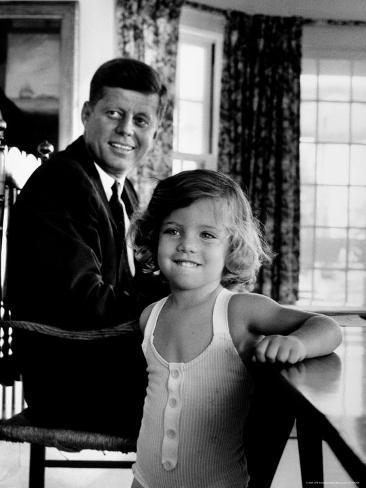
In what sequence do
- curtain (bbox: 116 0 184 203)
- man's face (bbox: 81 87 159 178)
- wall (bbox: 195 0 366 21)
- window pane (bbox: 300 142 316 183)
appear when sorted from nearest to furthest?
man's face (bbox: 81 87 159 178) < curtain (bbox: 116 0 184 203) < wall (bbox: 195 0 366 21) < window pane (bbox: 300 142 316 183)

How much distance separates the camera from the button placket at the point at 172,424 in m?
1.25

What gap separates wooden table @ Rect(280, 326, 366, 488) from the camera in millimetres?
582

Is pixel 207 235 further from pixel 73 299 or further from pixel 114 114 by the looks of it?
pixel 114 114

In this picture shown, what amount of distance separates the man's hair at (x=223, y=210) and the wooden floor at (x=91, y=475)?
3.87 ft

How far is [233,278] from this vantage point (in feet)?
4.80

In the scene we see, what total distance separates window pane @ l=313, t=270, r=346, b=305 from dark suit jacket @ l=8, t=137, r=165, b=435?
13.8 ft

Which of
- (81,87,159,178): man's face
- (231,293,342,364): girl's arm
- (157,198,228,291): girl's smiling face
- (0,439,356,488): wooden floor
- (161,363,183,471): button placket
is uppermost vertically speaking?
(81,87,159,178): man's face

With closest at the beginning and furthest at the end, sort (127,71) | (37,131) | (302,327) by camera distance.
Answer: (302,327) → (127,71) → (37,131)

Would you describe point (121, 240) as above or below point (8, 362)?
above

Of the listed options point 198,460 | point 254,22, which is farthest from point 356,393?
point 254,22

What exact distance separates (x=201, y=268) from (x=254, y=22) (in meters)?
4.46

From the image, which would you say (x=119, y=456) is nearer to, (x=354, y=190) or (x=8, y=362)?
(x=8, y=362)

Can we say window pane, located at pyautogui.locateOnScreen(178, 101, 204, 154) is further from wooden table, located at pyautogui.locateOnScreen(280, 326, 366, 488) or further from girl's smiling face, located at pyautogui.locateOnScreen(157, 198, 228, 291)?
wooden table, located at pyautogui.locateOnScreen(280, 326, 366, 488)

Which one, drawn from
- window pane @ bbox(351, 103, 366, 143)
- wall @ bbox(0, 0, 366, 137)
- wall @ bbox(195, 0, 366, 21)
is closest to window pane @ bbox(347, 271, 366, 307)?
window pane @ bbox(351, 103, 366, 143)
